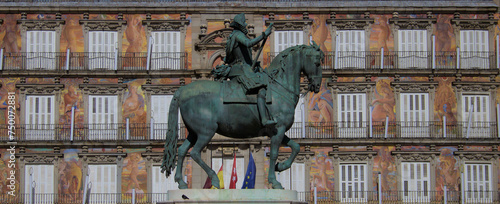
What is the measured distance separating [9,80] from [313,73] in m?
31.8

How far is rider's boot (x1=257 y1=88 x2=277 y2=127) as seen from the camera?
17.8 metres

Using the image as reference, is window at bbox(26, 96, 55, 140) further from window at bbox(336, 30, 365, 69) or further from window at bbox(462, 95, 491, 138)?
window at bbox(462, 95, 491, 138)

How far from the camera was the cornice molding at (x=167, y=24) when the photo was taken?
157 ft

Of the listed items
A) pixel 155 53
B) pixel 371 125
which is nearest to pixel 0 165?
pixel 155 53

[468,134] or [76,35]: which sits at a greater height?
[76,35]

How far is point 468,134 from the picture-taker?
47.2 meters

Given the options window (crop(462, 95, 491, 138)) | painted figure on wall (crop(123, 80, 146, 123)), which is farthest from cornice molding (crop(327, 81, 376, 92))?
painted figure on wall (crop(123, 80, 146, 123))

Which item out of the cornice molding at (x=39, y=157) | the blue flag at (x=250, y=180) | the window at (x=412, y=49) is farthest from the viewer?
the window at (x=412, y=49)

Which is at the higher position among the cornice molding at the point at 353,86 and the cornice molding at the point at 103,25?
the cornice molding at the point at 103,25

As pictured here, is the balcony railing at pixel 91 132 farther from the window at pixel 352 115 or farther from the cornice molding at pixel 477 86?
the cornice molding at pixel 477 86

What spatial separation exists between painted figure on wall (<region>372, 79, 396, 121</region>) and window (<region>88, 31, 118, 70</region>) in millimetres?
12966

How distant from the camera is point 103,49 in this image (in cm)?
4778

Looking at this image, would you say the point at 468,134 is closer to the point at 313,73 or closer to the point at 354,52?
the point at 354,52

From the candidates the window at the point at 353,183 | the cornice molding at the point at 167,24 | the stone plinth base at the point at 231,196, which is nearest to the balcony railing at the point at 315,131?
the window at the point at 353,183
